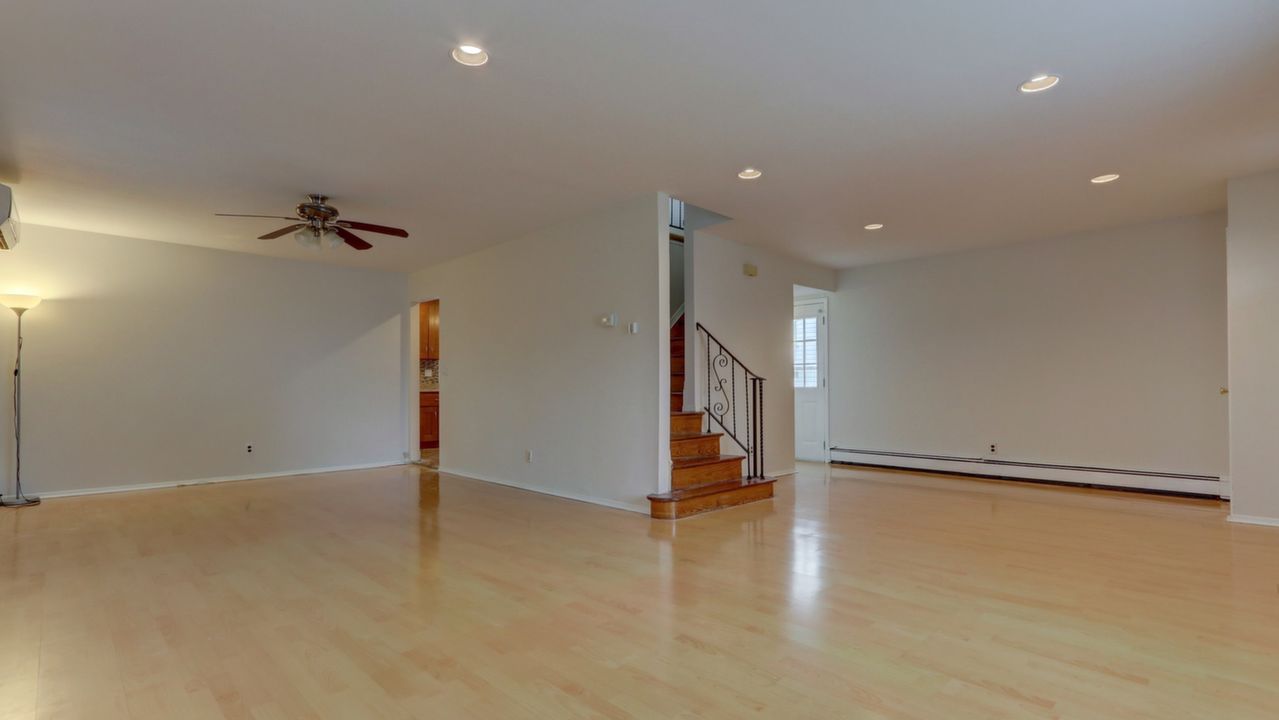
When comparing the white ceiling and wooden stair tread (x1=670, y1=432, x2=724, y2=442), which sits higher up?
the white ceiling

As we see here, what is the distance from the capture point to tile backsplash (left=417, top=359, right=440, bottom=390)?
1055cm

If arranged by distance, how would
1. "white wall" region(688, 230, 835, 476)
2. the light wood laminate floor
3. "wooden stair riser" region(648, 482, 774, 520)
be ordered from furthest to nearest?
"white wall" region(688, 230, 835, 476) → "wooden stair riser" region(648, 482, 774, 520) → the light wood laminate floor

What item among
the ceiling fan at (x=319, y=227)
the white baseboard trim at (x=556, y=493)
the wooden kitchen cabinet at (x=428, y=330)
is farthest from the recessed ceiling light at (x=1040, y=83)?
the wooden kitchen cabinet at (x=428, y=330)

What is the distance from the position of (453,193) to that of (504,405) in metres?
2.54

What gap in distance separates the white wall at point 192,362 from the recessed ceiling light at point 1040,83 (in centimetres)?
753

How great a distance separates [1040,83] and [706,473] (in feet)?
12.2

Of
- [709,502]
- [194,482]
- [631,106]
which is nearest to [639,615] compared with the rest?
[709,502]

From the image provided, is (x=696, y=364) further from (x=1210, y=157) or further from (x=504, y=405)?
(x=1210, y=157)

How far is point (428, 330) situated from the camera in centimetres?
1041

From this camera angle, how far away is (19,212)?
5.52 metres

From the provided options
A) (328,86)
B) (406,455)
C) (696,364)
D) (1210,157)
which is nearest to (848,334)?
(696,364)

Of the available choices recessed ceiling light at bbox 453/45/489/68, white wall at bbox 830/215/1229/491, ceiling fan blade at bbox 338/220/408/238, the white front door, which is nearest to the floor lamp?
ceiling fan blade at bbox 338/220/408/238

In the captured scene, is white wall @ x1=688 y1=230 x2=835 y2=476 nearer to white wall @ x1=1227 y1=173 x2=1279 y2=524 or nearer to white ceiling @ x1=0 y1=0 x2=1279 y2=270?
white ceiling @ x1=0 y1=0 x2=1279 y2=270

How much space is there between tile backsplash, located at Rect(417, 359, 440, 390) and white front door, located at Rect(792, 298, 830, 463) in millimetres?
6246
